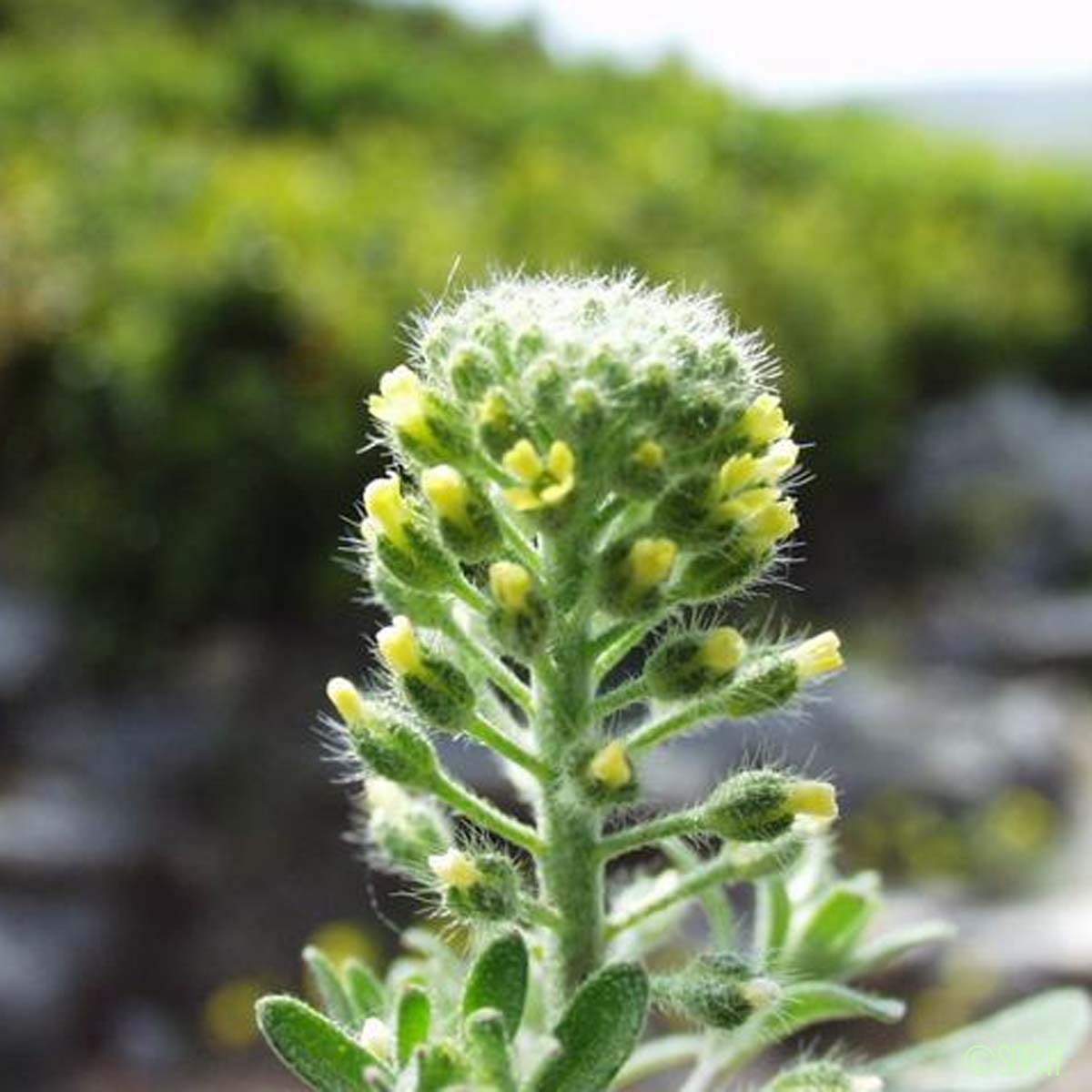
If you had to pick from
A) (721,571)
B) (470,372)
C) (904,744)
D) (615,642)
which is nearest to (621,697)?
(615,642)

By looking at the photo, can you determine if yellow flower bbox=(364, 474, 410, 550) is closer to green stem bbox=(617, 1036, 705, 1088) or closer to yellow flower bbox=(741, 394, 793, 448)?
yellow flower bbox=(741, 394, 793, 448)

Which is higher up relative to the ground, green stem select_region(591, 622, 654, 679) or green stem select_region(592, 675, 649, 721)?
green stem select_region(591, 622, 654, 679)

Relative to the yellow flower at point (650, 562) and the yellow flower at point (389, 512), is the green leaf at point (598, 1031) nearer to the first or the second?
the yellow flower at point (650, 562)

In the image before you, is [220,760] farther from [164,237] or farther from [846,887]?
[846,887]

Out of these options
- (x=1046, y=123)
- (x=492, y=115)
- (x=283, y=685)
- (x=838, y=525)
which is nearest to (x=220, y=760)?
(x=283, y=685)

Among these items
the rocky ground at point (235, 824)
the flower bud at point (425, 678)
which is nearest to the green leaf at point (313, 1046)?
the flower bud at point (425, 678)

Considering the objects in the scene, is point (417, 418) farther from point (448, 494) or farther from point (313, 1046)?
point (313, 1046)

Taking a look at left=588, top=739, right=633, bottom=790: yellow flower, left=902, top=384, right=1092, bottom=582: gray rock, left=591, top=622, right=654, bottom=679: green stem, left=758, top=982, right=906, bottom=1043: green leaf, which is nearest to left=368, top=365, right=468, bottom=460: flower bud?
left=591, top=622, right=654, bottom=679: green stem
